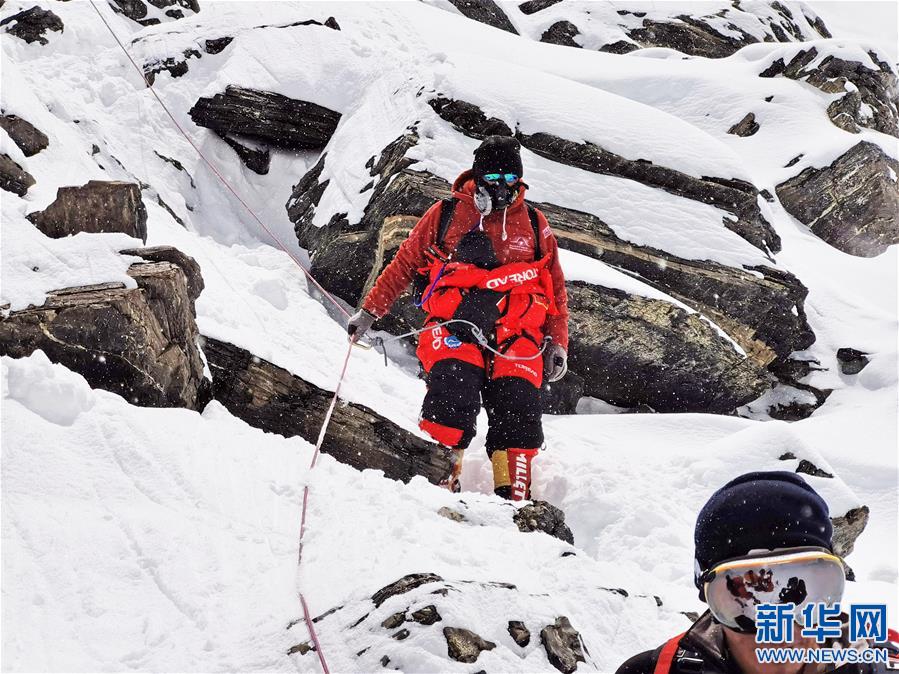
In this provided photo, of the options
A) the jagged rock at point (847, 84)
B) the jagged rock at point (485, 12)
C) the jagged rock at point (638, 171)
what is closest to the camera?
the jagged rock at point (638, 171)

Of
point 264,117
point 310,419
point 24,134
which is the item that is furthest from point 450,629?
point 264,117

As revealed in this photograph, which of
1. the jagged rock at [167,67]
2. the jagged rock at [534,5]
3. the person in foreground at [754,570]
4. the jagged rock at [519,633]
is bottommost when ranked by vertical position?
the jagged rock at [534,5]

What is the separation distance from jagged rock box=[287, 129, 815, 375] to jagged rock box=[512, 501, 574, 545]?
363cm

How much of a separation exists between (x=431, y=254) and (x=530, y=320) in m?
0.85

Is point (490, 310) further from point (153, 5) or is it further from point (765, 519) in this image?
point (153, 5)

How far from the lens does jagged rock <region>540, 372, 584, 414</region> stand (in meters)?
7.04

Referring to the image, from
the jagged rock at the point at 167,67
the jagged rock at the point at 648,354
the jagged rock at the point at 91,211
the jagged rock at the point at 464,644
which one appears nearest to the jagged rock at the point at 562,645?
the jagged rock at the point at 464,644

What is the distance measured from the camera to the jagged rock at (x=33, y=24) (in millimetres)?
10219

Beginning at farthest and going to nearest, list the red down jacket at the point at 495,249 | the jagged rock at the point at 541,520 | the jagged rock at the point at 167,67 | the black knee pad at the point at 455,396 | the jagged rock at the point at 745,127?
the jagged rock at the point at 745,127, the jagged rock at the point at 167,67, the red down jacket at the point at 495,249, the black knee pad at the point at 455,396, the jagged rock at the point at 541,520

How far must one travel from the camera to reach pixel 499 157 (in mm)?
4941

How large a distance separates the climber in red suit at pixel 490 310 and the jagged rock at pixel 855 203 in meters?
10.7

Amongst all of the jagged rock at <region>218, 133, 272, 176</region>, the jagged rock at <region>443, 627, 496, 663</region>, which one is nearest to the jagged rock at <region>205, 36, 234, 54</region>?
the jagged rock at <region>218, 133, 272, 176</region>

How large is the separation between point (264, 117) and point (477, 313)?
6694 mm

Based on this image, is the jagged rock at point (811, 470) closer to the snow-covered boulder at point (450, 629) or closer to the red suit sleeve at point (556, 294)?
the red suit sleeve at point (556, 294)
